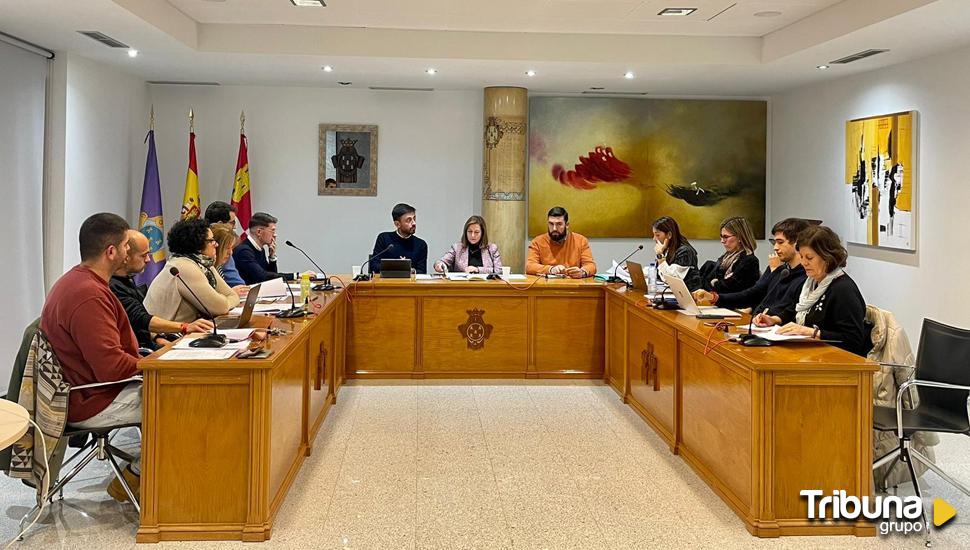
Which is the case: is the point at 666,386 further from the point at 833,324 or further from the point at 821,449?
the point at 821,449

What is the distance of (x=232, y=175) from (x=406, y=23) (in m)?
3.35

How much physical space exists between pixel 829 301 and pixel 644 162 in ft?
19.0

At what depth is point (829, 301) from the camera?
13.1 feet

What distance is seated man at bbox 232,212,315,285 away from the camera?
6.67 meters

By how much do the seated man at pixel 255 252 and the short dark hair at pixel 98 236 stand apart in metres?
3.02

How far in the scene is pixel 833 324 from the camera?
157 inches

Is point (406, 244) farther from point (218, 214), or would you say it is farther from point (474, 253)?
point (218, 214)

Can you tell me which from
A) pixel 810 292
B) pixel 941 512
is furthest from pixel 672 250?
pixel 941 512

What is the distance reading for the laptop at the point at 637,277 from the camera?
6021 mm

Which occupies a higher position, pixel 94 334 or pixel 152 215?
pixel 152 215

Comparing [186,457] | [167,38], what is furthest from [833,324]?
[167,38]

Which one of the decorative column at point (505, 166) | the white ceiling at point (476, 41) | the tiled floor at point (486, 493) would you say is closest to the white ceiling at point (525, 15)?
the white ceiling at point (476, 41)

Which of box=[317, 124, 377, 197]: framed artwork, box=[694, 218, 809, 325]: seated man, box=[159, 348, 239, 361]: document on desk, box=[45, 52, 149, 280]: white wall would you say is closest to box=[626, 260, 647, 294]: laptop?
box=[694, 218, 809, 325]: seated man

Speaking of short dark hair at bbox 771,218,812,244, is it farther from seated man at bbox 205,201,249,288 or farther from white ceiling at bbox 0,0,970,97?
seated man at bbox 205,201,249,288
